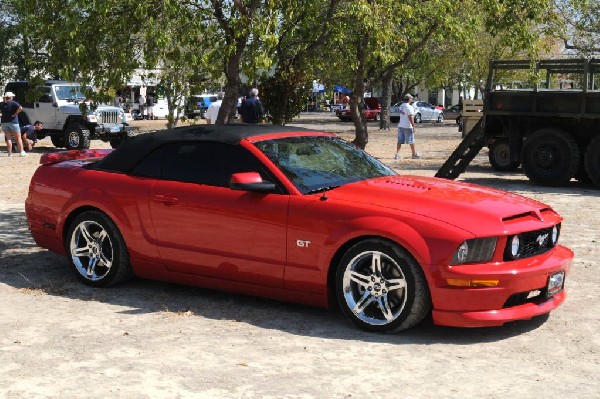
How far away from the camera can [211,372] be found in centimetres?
527

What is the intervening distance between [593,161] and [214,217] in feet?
35.1

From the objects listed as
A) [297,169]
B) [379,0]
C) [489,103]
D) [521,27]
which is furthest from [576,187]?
[297,169]

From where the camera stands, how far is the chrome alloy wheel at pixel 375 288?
600cm

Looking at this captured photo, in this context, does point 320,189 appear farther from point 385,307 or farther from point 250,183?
point 385,307

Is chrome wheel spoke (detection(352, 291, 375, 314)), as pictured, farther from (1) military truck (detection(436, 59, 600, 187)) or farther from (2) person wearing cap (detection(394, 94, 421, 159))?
(2) person wearing cap (detection(394, 94, 421, 159))

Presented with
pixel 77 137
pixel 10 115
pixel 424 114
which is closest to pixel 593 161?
pixel 10 115

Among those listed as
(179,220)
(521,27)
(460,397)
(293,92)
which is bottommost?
(460,397)

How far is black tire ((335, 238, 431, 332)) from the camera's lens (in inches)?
233

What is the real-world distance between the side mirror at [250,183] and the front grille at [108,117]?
20.9 metres

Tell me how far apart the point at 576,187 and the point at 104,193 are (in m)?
11.1

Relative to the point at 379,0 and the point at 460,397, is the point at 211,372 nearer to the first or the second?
the point at 460,397

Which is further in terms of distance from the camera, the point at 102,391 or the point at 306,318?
the point at 306,318

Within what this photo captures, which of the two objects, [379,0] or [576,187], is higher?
[379,0]

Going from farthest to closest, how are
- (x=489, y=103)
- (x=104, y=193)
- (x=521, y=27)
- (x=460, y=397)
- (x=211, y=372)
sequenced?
(x=489, y=103) < (x=521, y=27) < (x=104, y=193) < (x=211, y=372) < (x=460, y=397)
